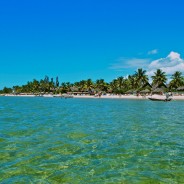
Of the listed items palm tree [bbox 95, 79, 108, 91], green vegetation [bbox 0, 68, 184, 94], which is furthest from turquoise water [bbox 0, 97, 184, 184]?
palm tree [bbox 95, 79, 108, 91]

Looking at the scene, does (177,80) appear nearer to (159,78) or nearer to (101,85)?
(159,78)

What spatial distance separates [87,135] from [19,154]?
6.58 meters

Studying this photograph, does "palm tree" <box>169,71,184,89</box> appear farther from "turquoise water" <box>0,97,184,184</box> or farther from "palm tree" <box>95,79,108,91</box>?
"turquoise water" <box>0,97,184,184</box>

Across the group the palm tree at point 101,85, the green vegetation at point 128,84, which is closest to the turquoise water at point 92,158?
the green vegetation at point 128,84

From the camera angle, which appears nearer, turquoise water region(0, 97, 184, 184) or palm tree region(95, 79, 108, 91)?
turquoise water region(0, 97, 184, 184)

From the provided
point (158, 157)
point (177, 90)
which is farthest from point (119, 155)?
point (177, 90)

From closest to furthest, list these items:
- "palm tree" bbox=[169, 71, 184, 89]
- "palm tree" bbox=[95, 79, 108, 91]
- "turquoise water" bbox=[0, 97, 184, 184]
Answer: "turquoise water" bbox=[0, 97, 184, 184] < "palm tree" bbox=[169, 71, 184, 89] < "palm tree" bbox=[95, 79, 108, 91]

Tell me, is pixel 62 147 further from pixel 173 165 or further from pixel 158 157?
pixel 173 165

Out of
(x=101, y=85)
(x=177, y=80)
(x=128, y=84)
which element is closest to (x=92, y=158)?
(x=177, y=80)

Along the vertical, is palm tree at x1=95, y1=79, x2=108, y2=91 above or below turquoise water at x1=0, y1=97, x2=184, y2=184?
above

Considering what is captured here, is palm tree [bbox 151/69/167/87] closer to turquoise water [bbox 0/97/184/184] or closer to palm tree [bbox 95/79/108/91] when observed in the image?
palm tree [bbox 95/79/108/91]

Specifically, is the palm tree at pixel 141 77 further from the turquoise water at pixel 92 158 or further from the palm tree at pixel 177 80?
the turquoise water at pixel 92 158

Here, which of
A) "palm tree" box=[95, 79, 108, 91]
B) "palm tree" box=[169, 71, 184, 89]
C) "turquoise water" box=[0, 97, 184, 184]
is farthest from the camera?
"palm tree" box=[95, 79, 108, 91]

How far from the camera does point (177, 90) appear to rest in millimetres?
115438
